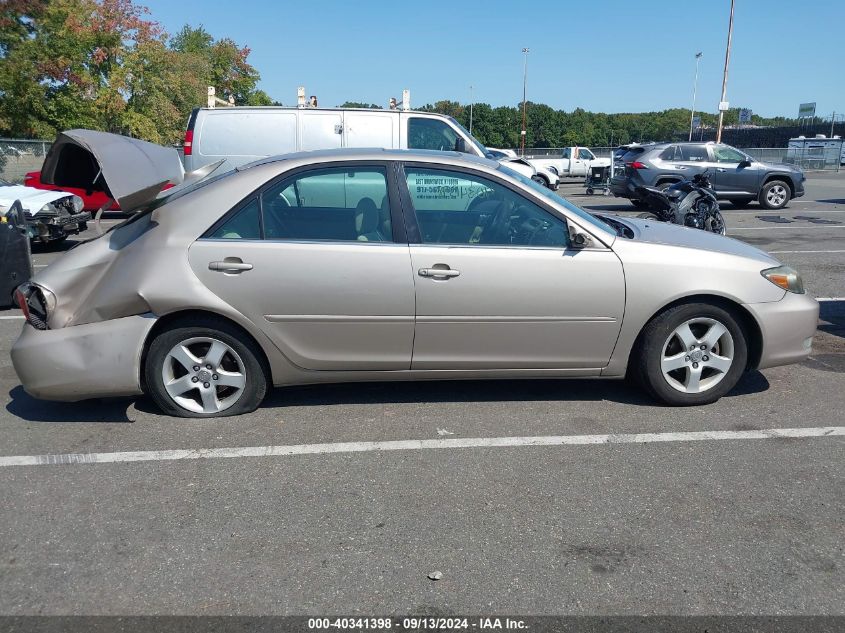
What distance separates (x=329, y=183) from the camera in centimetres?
441

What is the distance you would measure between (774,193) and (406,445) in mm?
16375

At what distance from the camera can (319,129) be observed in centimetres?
1107

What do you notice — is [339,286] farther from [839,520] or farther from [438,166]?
[839,520]

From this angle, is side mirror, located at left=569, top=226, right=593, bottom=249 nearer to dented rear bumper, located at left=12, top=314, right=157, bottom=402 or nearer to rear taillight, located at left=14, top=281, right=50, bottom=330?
dented rear bumper, located at left=12, top=314, right=157, bottom=402

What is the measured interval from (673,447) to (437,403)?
1.49 m

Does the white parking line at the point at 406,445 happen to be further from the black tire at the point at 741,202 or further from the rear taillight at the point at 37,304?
the black tire at the point at 741,202

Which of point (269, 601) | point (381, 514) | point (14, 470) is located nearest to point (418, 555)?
point (381, 514)

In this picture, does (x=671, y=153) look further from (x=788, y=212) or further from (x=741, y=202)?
(x=788, y=212)

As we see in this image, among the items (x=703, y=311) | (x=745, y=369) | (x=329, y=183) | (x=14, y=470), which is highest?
(x=329, y=183)

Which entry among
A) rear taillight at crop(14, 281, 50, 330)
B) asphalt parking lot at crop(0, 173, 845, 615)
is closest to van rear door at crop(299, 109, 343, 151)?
asphalt parking lot at crop(0, 173, 845, 615)

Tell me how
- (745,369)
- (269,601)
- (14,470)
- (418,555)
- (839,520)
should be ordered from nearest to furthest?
(269,601), (418,555), (839,520), (14,470), (745,369)

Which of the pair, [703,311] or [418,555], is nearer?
[418,555]

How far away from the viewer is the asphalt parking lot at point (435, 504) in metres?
2.74

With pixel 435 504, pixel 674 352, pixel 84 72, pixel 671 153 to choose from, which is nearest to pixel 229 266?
pixel 435 504
